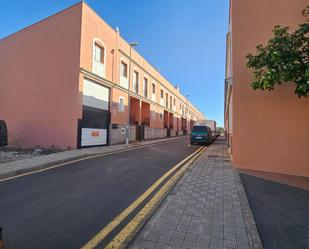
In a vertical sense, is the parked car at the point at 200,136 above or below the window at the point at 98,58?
below

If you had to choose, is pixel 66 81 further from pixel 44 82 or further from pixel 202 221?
pixel 202 221

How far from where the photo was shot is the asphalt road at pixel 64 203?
3.22 metres

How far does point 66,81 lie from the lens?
15500 millimetres

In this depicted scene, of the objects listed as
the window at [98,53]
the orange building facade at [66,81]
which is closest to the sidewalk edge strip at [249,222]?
the orange building facade at [66,81]

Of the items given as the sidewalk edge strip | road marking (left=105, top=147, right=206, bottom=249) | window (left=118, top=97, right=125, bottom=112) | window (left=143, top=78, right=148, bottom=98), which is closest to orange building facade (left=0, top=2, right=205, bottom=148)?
window (left=118, top=97, right=125, bottom=112)

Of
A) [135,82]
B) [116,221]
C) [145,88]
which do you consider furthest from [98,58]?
[116,221]

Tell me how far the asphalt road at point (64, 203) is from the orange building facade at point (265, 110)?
138 inches

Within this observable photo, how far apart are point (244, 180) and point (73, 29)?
15.4 metres

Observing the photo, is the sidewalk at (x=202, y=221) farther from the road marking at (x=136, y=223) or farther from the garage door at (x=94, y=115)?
the garage door at (x=94, y=115)

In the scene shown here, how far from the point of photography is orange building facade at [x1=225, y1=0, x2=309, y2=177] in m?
7.52

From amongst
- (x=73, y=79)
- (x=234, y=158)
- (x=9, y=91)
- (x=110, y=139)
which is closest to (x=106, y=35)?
(x=73, y=79)

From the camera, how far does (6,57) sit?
1994cm

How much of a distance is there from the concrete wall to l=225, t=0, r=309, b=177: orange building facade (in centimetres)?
1087

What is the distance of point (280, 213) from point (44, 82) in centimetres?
1750
